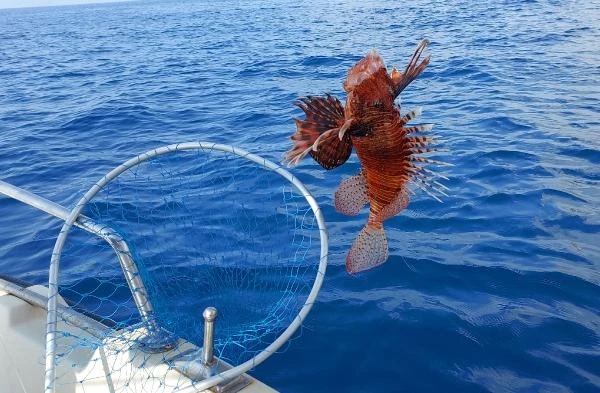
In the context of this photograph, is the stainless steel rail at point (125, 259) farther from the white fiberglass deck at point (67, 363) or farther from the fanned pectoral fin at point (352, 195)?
the fanned pectoral fin at point (352, 195)

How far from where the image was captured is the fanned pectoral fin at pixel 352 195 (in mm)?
1744

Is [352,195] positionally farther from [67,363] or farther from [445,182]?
[445,182]

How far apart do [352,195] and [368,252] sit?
18cm

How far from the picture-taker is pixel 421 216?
6.71 meters

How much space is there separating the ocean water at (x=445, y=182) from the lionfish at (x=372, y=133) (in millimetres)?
2467

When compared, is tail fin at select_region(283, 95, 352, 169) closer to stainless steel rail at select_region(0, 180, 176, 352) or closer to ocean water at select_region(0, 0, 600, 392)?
stainless steel rail at select_region(0, 180, 176, 352)

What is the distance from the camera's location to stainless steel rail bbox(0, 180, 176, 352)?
313cm

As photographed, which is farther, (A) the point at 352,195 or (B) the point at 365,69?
(A) the point at 352,195

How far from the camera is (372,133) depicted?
1.55 meters

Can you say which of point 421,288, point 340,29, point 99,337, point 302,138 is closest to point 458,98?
point 421,288

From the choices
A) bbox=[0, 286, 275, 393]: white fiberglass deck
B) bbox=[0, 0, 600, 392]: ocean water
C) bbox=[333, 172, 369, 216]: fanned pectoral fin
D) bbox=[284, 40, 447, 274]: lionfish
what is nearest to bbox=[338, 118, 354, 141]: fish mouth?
bbox=[284, 40, 447, 274]: lionfish

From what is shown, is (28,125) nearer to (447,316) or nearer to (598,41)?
(447,316)

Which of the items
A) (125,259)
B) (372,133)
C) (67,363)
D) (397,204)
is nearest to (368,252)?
(397,204)

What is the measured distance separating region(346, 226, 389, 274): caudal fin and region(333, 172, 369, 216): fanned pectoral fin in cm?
8
